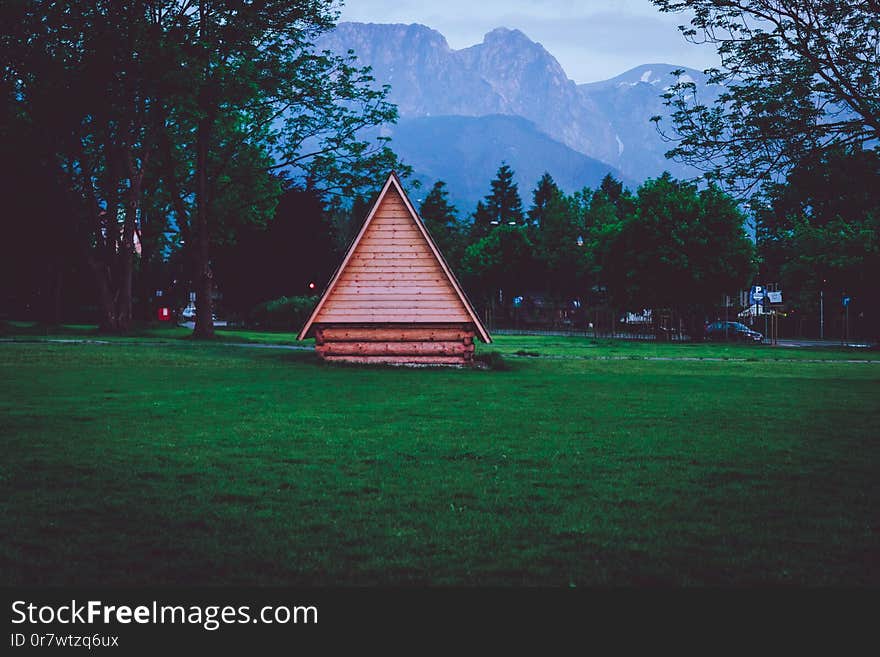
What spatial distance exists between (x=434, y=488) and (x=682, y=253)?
54.0 metres

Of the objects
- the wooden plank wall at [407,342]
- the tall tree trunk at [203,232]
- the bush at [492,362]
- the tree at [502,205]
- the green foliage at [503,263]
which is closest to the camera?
the bush at [492,362]

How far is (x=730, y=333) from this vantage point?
207 ft

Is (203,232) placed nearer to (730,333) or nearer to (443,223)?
(730,333)

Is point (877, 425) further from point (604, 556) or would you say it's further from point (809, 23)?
point (604, 556)

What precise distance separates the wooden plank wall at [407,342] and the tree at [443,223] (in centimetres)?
8850

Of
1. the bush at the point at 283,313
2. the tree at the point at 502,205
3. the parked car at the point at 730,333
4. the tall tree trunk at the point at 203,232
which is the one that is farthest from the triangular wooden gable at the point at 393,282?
the tree at the point at 502,205

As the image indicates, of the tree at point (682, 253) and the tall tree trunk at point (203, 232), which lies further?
the tree at point (682, 253)

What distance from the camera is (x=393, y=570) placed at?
593cm

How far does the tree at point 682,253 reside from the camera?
5972 cm

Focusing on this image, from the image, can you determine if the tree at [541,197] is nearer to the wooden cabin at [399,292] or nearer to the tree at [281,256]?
the tree at [281,256]

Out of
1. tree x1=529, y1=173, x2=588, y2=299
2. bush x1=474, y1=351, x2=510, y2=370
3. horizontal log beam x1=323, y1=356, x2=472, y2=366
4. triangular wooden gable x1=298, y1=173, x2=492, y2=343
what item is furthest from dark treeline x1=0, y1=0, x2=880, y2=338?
tree x1=529, y1=173, x2=588, y2=299

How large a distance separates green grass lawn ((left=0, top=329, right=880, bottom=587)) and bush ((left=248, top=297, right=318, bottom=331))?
150 feet

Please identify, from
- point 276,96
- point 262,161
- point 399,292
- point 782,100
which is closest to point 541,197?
point 262,161

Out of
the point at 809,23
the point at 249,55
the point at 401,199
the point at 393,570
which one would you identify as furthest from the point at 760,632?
the point at 249,55
